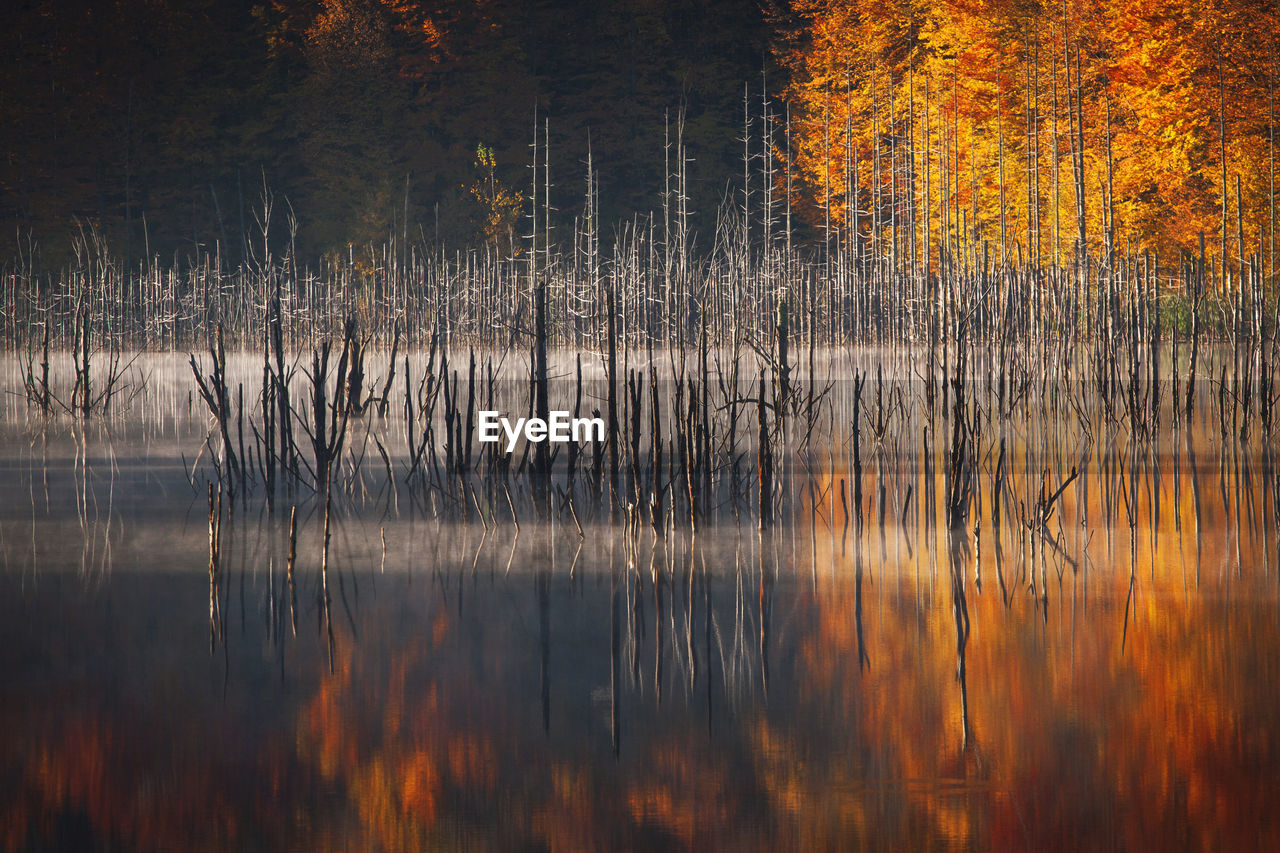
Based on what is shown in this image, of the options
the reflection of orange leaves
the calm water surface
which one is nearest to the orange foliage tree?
the calm water surface

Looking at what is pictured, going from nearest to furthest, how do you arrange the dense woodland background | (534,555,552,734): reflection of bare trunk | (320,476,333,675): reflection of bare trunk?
(534,555,552,734): reflection of bare trunk < (320,476,333,675): reflection of bare trunk < the dense woodland background

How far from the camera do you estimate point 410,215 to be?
2027 cm

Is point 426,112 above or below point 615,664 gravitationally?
above

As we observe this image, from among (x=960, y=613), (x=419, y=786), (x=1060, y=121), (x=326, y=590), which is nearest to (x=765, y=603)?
(x=960, y=613)

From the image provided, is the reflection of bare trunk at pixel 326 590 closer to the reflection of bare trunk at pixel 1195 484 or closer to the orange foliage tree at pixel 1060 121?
the reflection of bare trunk at pixel 1195 484

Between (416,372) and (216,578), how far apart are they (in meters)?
7.22

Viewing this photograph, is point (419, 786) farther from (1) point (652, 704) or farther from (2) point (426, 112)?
(2) point (426, 112)

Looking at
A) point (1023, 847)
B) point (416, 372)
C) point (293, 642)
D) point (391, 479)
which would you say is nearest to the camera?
point (1023, 847)

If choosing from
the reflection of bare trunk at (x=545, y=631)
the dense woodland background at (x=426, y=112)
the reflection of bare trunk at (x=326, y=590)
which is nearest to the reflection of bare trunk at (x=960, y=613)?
the reflection of bare trunk at (x=545, y=631)

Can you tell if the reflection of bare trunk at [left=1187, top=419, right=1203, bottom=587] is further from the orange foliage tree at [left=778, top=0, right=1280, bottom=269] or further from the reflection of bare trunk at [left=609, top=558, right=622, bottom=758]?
the orange foliage tree at [left=778, top=0, right=1280, bottom=269]

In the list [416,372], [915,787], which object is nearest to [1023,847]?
[915,787]

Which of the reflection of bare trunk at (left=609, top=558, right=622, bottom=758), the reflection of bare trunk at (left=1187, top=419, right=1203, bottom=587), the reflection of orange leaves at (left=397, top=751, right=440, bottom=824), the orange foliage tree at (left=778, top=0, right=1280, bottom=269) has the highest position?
the orange foliage tree at (left=778, top=0, right=1280, bottom=269)

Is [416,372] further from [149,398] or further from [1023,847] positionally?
[1023,847]

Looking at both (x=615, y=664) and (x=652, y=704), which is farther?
(x=615, y=664)
